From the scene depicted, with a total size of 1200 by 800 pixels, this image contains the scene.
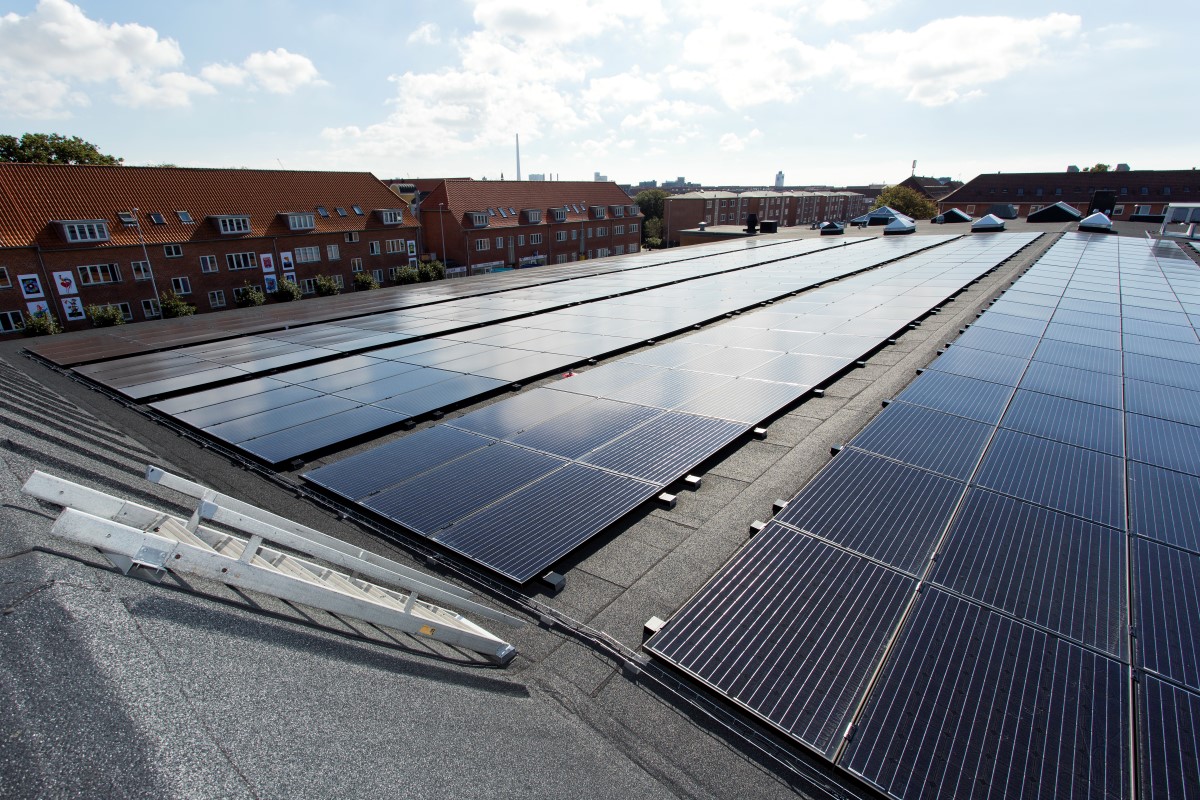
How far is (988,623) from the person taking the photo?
21.3ft

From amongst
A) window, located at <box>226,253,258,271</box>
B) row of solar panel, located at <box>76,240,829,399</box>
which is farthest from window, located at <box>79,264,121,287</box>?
row of solar panel, located at <box>76,240,829,399</box>

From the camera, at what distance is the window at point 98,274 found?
46562 mm

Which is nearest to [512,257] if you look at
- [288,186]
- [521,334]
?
[288,186]

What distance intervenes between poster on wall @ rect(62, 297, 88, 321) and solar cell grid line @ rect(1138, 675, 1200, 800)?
209ft

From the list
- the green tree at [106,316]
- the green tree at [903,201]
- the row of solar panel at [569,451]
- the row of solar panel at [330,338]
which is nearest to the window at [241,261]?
the green tree at [106,316]

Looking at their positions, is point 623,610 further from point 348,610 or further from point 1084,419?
point 1084,419

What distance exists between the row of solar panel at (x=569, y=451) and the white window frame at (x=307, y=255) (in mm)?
56054

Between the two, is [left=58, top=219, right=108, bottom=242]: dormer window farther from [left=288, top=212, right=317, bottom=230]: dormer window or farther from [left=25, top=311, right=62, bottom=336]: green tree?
[left=288, top=212, right=317, bottom=230]: dormer window

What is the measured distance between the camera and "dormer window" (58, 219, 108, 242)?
45.1 metres

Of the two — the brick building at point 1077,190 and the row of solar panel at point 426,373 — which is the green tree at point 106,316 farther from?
the brick building at point 1077,190

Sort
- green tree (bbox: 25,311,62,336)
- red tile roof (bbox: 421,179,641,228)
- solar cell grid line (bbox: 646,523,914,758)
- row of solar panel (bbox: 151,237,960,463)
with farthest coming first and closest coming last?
red tile roof (bbox: 421,179,641,228) → green tree (bbox: 25,311,62,336) → row of solar panel (bbox: 151,237,960,463) → solar cell grid line (bbox: 646,523,914,758)

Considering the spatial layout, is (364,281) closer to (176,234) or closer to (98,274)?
(176,234)

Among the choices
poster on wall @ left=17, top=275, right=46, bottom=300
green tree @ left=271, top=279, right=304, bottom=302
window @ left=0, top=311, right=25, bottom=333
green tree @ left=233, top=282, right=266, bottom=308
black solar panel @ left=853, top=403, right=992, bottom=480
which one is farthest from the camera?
green tree @ left=271, top=279, right=304, bottom=302

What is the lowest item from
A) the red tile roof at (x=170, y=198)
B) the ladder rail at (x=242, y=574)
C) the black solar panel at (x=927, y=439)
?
the black solar panel at (x=927, y=439)
